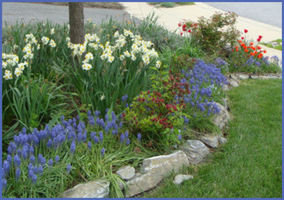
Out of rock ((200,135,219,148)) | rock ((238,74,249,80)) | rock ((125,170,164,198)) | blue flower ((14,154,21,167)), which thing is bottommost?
rock ((125,170,164,198))

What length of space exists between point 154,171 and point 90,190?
0.70 meters

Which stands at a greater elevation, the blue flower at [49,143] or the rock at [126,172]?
the blue flower at [49,143]

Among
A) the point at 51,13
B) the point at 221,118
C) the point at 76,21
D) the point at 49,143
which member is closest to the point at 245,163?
the point at 221,118

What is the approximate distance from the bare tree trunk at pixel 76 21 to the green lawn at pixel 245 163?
97.0 inches

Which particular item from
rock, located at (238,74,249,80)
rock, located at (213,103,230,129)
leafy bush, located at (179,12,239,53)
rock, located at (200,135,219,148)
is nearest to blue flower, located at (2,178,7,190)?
rock, located at (200,135,219,148)

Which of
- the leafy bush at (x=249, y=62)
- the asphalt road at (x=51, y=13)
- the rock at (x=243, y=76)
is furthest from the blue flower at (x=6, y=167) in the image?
the asphalt road at (x=51, y=13)

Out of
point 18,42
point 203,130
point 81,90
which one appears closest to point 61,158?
point 81,90

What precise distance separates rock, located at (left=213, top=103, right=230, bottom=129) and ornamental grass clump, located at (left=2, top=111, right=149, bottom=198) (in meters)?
1.31

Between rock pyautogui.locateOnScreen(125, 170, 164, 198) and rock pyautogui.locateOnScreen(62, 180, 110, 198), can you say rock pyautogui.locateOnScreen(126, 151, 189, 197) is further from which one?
rock pyautogui.locateOnScreen(62, 180, 110, 198)

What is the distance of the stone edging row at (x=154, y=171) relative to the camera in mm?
3168

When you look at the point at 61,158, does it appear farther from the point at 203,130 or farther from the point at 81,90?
the point at 203,130

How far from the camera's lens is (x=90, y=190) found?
10.3 ft

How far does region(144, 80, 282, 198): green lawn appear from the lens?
3.44 metres

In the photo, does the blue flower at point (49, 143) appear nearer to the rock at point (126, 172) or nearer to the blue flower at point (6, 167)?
the blue flower at point (6, 167)
